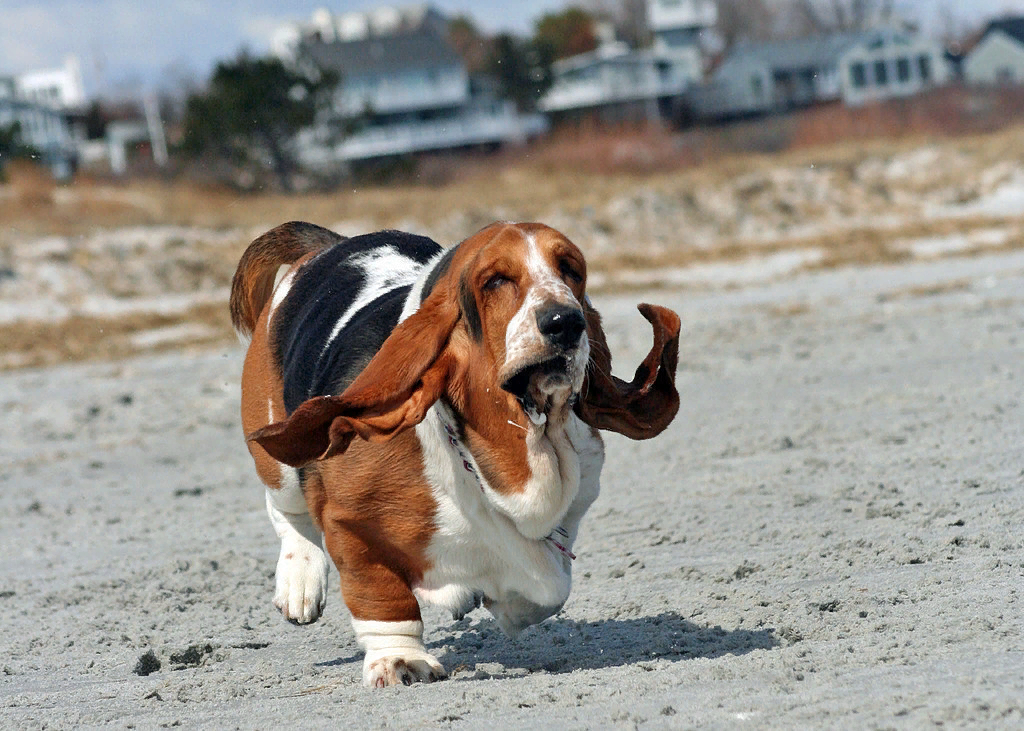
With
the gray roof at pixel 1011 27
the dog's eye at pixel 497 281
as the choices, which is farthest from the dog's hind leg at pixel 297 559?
the gray roof at pixel 1011 27

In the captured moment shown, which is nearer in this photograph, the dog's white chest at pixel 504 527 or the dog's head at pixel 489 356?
the dog's head at pixel 489 356

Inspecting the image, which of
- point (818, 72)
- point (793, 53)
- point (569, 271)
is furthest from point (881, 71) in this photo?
point (569, 271)

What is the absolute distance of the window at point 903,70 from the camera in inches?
2188

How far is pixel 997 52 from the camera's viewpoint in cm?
6400

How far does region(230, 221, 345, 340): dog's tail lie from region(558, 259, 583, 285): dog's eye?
2.29m

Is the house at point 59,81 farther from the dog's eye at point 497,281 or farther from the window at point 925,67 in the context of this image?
the dog's eye at point 497,281

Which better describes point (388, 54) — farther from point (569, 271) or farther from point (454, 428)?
point (569, 271)

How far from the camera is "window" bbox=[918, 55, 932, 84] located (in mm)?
55719

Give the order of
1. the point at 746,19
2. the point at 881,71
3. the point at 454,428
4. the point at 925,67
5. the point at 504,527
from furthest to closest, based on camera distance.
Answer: the point at 746,19 < the point at 925,67 < the point at 881,71 < the point at 504,527 < the point at 454,428

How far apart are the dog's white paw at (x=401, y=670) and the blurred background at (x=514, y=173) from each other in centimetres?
1310

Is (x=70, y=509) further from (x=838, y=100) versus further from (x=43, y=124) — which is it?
(x=43, y=124)

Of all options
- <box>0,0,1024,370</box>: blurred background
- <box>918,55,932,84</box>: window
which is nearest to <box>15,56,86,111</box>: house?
<box>0,0,1024,370</box>: blurred background

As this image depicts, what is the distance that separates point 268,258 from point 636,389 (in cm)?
238

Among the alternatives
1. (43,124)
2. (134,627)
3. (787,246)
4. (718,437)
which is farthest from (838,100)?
(134,627)
